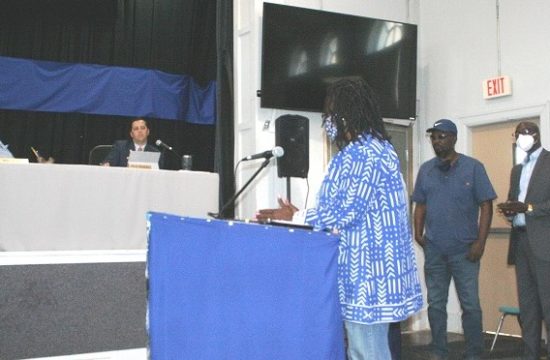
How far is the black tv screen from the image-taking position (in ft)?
16.6

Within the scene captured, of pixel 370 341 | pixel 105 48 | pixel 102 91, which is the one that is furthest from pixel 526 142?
pixel 105 48

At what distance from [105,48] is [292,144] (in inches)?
99.1

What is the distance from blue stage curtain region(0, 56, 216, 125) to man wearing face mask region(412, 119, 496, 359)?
288 cm

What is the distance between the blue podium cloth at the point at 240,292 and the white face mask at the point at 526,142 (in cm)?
240

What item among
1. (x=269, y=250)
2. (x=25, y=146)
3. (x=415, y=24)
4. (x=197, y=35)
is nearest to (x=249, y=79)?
(x=197, y=35)

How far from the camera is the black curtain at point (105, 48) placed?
5.71 metres

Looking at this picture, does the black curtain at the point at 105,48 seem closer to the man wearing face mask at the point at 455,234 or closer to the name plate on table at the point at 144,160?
the man wearing face mask at the point at 455,234

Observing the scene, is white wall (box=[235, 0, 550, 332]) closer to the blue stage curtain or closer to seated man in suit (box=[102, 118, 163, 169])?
seated man in suit (box=[102, 118, 163, 169])

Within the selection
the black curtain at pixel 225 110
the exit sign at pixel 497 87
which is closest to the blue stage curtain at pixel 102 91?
the black curtain at pixel 225 110

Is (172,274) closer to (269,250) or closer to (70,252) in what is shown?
(269,250)

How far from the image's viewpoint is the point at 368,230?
1990mm

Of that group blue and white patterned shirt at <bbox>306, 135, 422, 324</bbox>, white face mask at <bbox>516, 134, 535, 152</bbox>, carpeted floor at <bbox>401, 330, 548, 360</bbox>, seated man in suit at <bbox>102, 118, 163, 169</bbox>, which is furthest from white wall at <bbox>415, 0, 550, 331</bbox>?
blue and white patterned shirt at <bbox>306, 135, 422, 324</bbox>

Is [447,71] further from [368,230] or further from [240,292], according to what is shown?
[240,292]

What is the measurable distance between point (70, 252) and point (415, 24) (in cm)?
464
